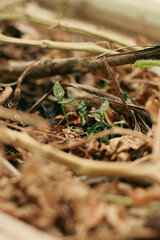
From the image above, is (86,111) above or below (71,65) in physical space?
below

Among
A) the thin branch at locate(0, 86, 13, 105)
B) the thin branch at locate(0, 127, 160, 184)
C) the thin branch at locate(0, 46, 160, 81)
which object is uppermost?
the thin branch at locate(0, 46, 160, 81)

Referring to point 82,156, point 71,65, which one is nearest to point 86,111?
point 82,156

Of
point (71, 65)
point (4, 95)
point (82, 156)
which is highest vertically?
point (71, 65)

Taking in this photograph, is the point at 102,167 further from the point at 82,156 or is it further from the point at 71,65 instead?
the point at 71,65

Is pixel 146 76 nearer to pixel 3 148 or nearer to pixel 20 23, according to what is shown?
pixel 3 148

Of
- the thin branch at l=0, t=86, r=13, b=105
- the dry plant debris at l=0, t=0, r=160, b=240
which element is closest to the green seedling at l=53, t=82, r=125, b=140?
the dry plant debris at l=0, t=0, r=160, b=240

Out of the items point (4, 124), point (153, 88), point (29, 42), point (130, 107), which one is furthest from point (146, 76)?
point (4, 124)

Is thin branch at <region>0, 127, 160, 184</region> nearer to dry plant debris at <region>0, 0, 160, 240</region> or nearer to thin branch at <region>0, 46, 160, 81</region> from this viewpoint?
dry plant debris at <region>0, 0, 160, 240</region>

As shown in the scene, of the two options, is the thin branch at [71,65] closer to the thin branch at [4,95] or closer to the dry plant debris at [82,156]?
the dry plant debris at [82,156]
